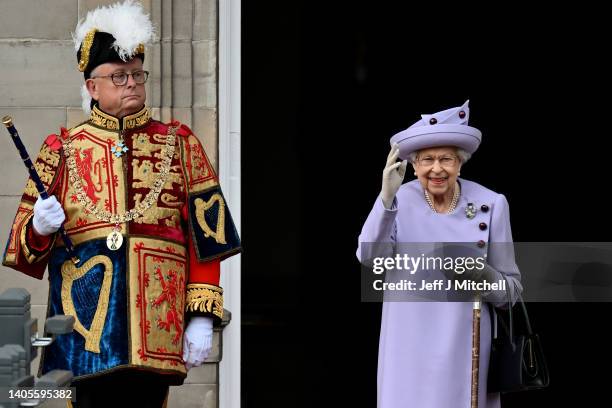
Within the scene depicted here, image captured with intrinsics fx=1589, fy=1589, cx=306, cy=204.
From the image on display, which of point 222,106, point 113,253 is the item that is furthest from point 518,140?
point 113,253

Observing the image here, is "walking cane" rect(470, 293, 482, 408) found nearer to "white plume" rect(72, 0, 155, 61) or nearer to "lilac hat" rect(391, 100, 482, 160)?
"lilac hat" rect(391, 100, 482, 160)

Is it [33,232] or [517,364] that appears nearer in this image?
[33,232]

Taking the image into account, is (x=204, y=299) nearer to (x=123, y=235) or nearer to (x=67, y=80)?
(x=123, y=235)

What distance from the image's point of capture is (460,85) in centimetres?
1244

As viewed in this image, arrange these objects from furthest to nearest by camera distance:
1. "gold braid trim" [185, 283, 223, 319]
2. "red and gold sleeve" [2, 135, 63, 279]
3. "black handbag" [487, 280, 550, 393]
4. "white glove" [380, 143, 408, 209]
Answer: "black handbag" [487, 280, 550, 393] < "white glove" [380, 143, 408, 209] < "gold braid trim" [185, 283, 223, 319] < "red and gold sleeve" [2, 135, 63, 279]

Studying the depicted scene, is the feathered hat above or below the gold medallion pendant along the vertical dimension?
above

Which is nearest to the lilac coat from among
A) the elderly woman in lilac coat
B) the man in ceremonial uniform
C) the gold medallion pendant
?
the elderly woman in lilac coat

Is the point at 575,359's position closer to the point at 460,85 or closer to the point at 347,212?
the point at 460,85

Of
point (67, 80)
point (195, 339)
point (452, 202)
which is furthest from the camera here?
point (67, 80)

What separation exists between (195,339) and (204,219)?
0.43 metres

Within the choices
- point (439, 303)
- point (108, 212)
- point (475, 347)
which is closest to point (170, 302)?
point (108, 212)

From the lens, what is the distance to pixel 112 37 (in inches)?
221

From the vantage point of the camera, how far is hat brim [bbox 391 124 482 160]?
5.95m

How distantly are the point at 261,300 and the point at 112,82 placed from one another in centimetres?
941
